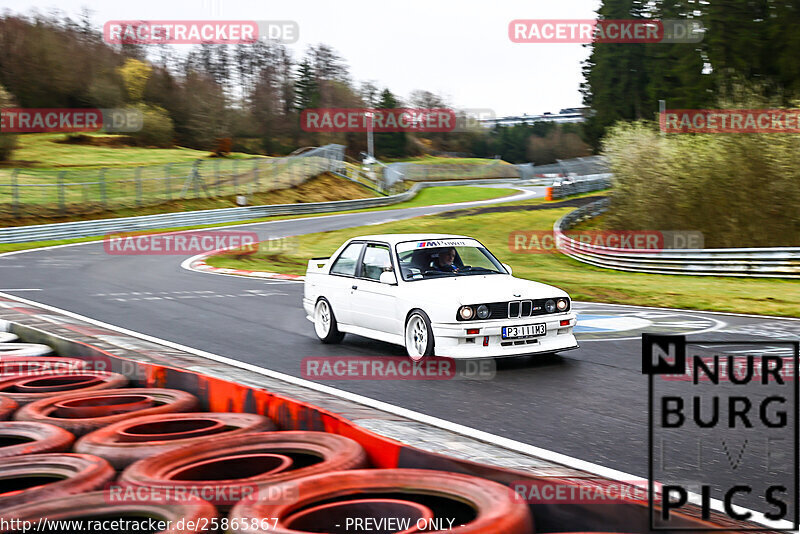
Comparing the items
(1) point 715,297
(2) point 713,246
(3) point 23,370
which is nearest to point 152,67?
(2) point 713,246

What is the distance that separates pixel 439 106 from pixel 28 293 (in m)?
113

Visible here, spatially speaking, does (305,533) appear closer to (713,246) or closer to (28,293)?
(28,293)

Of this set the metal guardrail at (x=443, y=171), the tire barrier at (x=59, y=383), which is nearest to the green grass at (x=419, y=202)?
the metal guardrail at (x=443, y=171)

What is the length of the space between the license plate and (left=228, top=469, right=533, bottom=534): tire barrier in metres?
5.01

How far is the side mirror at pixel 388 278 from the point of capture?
978 centimetres

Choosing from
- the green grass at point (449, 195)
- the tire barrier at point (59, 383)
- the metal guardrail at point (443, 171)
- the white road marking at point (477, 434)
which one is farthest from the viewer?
the metal guardrail at point (443, 171)

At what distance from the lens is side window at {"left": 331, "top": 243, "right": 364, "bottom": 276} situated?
35.8 feet

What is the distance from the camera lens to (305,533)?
3.38 m

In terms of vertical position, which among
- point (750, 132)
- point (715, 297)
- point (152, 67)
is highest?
point (152, 67)

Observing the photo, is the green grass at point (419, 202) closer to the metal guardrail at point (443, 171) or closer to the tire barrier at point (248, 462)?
the metal guardrail at point (443, 171)

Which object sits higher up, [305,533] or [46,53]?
[46,53]

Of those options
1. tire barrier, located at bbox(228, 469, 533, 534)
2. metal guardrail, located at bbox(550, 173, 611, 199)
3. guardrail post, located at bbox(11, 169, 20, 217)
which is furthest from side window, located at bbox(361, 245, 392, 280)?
metal guardrail, located at bbox(550, 173, 611, 199)

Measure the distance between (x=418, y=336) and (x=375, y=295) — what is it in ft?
3.23

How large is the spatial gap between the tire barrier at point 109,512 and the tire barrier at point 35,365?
12.3 ft
